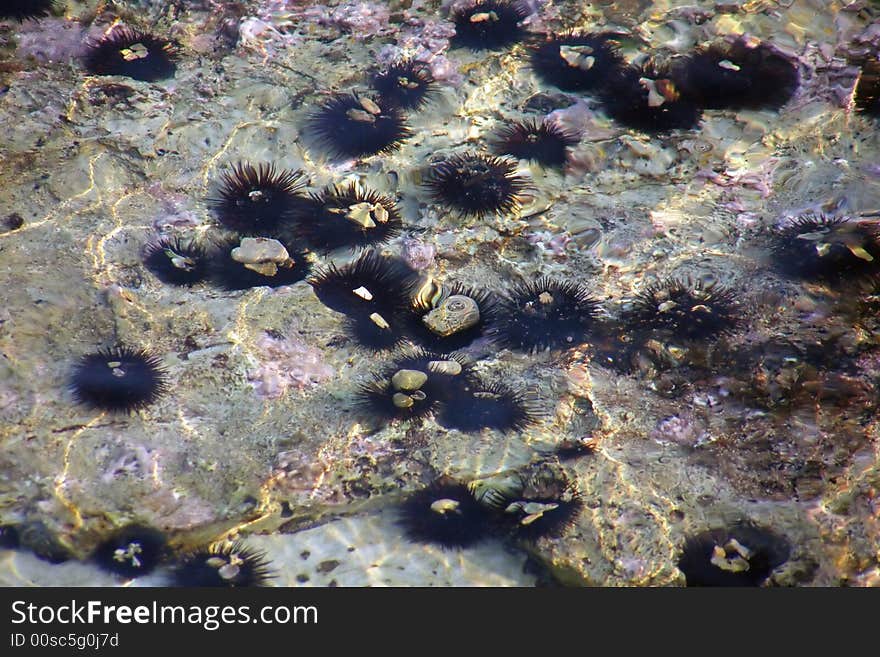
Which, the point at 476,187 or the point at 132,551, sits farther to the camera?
the point at 476,187

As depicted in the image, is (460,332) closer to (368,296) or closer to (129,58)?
(368,296)

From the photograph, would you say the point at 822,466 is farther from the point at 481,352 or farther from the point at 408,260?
the point at 408,260

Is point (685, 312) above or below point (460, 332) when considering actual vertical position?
above

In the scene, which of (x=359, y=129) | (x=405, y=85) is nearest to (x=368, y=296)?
(x=359, y=129)

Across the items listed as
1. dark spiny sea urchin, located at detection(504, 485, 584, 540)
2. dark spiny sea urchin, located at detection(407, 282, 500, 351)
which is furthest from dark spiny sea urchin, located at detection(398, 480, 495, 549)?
dark spiny sea urchin, located at detection(407, 282, 500, 351)

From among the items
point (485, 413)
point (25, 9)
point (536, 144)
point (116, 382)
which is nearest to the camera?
point (116, 382)

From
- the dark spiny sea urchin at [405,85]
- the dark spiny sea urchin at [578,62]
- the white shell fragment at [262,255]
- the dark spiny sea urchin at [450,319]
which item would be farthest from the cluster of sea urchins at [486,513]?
the dark spiny sea urchin at [578,62]
